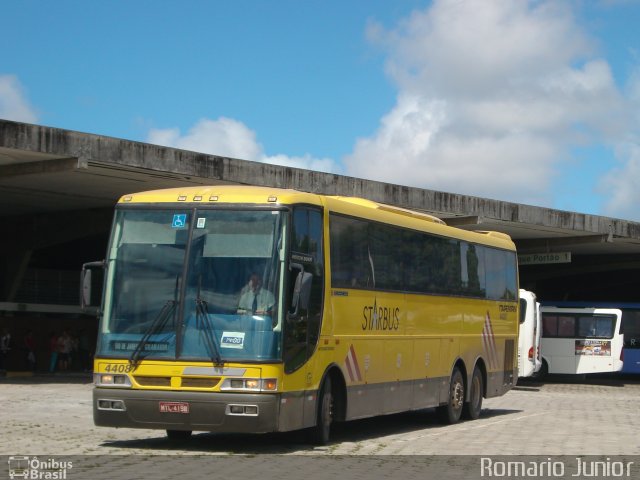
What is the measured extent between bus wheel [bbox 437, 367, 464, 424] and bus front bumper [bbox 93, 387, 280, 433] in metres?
7.01

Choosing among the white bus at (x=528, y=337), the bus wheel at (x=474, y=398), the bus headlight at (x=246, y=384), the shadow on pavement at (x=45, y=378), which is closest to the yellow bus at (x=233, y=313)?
the bus headlight at (x=246, y=384)

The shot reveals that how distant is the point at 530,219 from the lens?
1598 inches

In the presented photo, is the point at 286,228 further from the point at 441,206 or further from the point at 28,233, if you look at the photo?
the point at 28,233

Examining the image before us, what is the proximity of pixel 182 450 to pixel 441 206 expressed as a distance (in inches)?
Result: 938

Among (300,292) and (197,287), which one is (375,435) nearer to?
(300,292)

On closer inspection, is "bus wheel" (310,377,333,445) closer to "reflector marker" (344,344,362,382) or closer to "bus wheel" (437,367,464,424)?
"reflector marker" (344,344,362,382)

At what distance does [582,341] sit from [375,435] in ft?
75.9

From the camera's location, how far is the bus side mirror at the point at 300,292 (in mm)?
13391

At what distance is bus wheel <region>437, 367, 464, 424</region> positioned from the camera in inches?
773

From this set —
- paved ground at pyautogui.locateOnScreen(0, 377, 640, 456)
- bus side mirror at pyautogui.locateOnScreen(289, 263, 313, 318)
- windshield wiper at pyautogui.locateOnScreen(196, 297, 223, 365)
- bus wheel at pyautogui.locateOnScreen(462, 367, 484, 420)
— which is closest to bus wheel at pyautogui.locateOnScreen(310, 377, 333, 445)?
paved ground at pyautogui.locateOnScreen(0, 377, 640, 456)

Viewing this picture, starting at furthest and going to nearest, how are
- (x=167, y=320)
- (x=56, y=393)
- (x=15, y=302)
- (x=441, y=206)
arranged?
(x=15, y=302)
(x=441, y=206)
(x=56, y=393)
(x=167, y=320)

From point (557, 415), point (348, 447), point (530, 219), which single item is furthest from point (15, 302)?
point (348, 447)

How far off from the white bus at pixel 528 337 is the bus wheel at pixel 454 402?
14.2 metres

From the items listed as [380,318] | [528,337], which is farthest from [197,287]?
[528,337]
